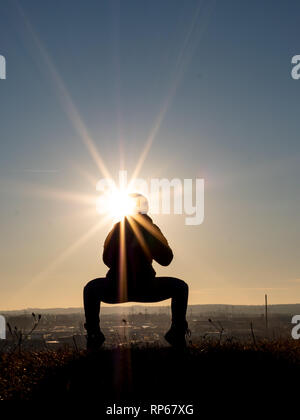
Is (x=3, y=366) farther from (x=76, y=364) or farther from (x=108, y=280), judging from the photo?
(x=108, y=280)

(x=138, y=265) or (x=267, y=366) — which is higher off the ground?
(x=138, y=265)

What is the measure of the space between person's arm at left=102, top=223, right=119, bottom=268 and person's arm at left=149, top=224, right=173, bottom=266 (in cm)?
67

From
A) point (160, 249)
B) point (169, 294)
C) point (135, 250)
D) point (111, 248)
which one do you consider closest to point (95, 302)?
point (111, 248)

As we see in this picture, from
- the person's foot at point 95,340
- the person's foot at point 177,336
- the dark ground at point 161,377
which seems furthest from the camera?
the person's foot at point 95,340

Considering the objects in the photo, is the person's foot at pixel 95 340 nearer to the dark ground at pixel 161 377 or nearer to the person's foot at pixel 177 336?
the dark ground at pixel 161 377

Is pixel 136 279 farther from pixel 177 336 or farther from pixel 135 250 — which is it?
pixel 177 336

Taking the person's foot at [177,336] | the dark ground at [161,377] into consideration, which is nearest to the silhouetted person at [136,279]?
the person's foot at [177,336]

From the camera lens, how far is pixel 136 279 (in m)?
9.79

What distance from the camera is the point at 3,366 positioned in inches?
411

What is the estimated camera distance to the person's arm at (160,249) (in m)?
9.85

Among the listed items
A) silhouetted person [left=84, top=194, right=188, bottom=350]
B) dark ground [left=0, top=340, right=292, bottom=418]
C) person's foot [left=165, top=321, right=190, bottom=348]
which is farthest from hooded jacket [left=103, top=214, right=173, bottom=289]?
dark ground [left=0, top=340, right=292, bottom=418]

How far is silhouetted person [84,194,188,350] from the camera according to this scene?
9.80 meters
